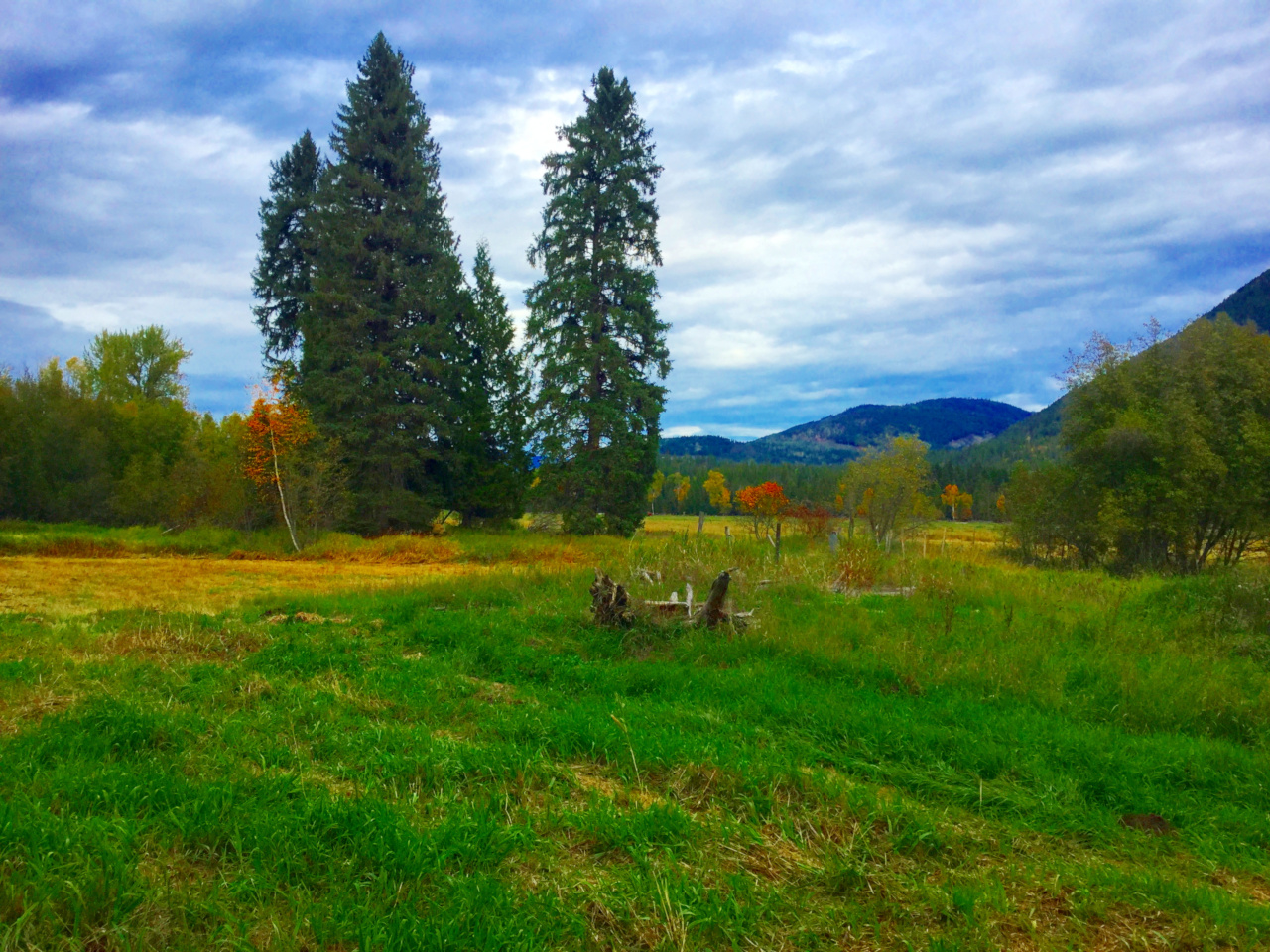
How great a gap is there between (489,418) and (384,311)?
20.1 feet

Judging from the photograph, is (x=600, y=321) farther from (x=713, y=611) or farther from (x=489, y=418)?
(x=713, y=611)

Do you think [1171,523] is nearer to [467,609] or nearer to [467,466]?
[467,609]

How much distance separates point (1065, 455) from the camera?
2450 cm

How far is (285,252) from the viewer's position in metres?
34.1

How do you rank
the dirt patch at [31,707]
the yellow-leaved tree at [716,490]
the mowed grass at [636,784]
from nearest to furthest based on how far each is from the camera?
the mowed grass at [636,784] → the dirt patch at [31,707] → the yellow-leaved tree at [716,490]

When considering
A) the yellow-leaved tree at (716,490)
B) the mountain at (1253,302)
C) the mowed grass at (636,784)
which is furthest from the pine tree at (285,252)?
the mountain at (1253,302)

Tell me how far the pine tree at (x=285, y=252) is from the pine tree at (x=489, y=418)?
8.34m

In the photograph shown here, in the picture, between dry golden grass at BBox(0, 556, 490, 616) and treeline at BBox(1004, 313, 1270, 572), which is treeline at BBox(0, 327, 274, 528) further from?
treeline at BBox(1004, 313, 1270, 572)

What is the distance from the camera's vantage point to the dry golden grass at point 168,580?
37.7 ft

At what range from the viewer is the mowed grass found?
321cm

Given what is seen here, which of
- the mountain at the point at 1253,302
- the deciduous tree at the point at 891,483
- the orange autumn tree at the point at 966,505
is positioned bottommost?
the orange autumn tree at the point at 966,505

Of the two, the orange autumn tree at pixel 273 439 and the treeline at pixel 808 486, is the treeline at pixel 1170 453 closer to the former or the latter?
the orange autumn tree at pixel 273 439

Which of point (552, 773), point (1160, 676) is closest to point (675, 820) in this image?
point (552, 773)

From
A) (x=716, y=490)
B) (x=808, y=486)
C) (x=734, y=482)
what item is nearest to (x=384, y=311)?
(x=716, y=490)
